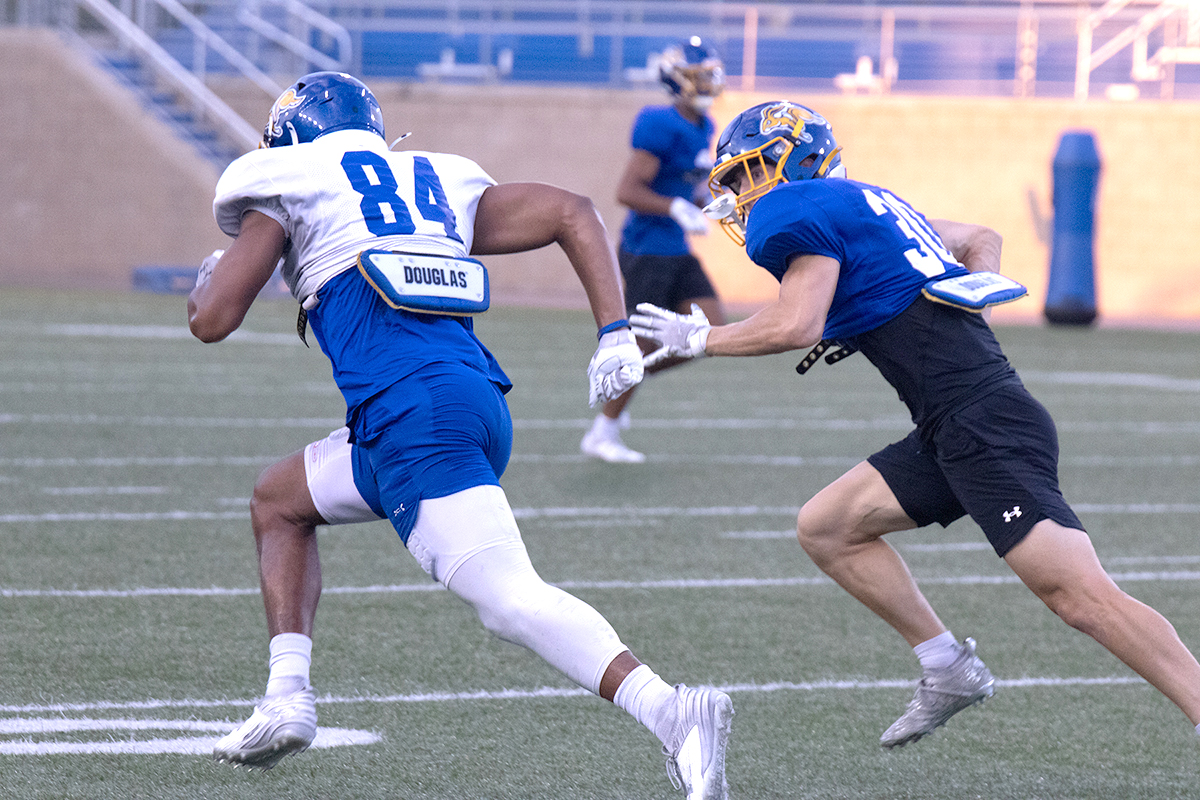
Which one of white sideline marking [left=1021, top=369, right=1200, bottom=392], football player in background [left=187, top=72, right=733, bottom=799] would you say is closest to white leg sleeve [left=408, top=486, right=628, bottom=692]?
football player in background [left=187, top=72, right=733, bottom=799]

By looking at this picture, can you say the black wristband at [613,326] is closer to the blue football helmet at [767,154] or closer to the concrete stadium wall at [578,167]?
the blue football helmet at [767,154]

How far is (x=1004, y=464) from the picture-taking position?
3402 millimetres

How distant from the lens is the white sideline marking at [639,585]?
5168 millimetres

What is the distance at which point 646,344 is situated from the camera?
8.48 metres

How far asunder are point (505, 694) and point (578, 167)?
59.2ft

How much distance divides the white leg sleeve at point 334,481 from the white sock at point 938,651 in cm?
138

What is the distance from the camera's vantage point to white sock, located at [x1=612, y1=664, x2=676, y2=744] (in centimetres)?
293

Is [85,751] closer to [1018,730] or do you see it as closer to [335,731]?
[335,731]

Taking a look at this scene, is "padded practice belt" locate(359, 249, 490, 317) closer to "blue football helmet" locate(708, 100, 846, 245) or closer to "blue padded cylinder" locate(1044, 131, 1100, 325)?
"blue football helmet" locate(708, 100, 846, 245)

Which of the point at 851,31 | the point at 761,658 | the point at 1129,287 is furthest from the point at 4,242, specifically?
the point at 761,658

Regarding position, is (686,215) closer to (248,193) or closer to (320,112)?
(320,112)

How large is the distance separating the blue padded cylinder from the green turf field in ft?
29.1

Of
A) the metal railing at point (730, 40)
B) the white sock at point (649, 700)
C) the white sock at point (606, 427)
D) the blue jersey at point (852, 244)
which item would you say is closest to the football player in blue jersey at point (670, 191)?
the white sock at point (606, 427)

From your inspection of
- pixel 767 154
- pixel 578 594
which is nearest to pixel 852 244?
pixel 767 154
